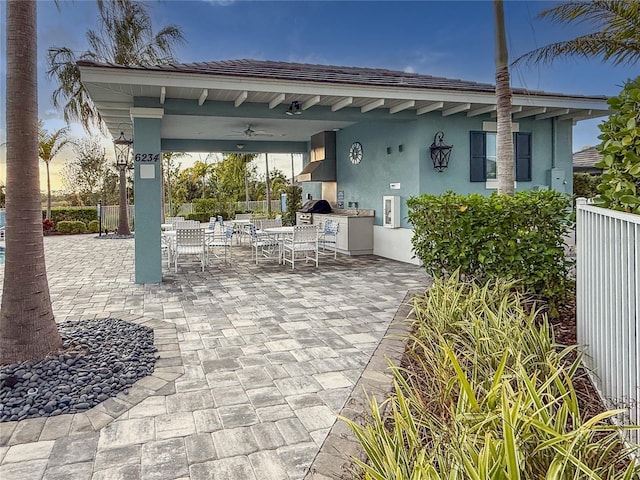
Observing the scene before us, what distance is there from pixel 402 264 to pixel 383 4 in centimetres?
928

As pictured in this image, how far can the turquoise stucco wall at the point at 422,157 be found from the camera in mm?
9867

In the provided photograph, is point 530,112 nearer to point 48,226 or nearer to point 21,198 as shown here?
point 21,198

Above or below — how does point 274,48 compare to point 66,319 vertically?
above

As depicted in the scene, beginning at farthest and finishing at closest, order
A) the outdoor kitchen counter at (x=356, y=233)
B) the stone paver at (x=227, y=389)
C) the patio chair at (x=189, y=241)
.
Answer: the outdoor kitchen counter at (x=356, y=233), the patio chair at (x=189, y=241), the stone paver at (x=227, y=389)

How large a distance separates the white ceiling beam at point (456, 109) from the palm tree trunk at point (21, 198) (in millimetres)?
7677

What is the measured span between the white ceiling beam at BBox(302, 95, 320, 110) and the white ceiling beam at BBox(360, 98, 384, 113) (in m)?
1.13

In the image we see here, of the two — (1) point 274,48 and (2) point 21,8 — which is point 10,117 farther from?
(1) point 274,48

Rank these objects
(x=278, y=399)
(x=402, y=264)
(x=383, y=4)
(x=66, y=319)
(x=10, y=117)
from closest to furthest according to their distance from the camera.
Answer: (x=278, y=399) → (x=10, y=117) → (x=66, y=319) → (x=402, y=264) → (x=383, y=4)

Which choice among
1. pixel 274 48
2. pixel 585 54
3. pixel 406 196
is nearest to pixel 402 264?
pixel 406 196

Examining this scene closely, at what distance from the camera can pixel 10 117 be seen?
3729mm

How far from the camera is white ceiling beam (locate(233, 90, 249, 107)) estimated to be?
8000mm

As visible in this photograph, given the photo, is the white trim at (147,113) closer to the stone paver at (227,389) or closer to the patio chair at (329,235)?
the stone paver at (227,389)

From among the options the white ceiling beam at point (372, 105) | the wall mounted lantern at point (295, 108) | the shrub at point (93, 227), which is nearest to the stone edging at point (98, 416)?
the wall mounted lantern at point (295, 108)

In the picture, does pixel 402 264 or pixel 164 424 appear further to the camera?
pixel 402 264
